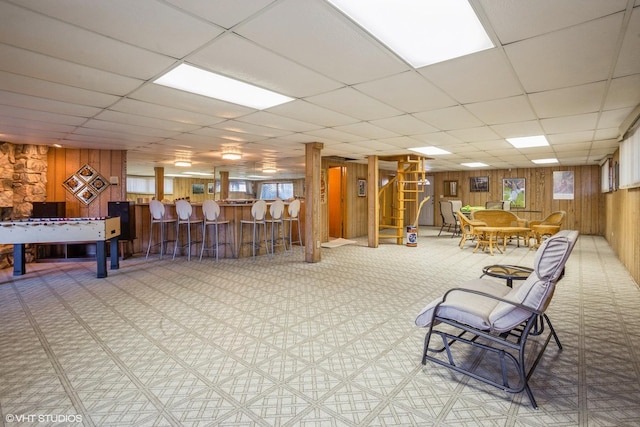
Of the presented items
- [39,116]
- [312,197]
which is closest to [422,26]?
[312,197]

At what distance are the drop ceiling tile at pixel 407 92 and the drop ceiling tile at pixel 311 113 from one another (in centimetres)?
79

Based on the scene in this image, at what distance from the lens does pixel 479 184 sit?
13484 millimetres

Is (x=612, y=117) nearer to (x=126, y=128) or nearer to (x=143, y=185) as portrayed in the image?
(x=126, y=128)

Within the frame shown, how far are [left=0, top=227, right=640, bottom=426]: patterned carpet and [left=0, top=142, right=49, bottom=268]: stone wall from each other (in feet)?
6.48

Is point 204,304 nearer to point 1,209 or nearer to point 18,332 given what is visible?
point 18,332

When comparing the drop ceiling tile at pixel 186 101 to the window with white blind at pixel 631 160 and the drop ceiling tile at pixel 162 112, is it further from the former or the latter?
the window with white blind at pixel 631 160

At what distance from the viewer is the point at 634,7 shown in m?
1.89

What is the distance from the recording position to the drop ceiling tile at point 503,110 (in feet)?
12.5

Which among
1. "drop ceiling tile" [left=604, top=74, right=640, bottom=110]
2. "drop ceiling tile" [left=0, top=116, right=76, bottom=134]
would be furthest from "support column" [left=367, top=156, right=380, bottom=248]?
"drop ceiling tile" [left=0, top=116, right=76, bottom=134]

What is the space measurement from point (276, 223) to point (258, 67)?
5531mm

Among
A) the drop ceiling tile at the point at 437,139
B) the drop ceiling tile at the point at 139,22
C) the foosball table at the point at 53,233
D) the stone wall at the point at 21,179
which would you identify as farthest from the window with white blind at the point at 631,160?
the stone wall at the point at 21,179

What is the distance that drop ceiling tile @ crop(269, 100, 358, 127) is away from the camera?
13.1 ft

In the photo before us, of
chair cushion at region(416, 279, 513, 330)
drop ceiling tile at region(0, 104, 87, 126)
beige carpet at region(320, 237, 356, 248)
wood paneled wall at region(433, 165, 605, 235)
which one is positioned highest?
drop ceiling tile at region(0, 104, 87, 126)

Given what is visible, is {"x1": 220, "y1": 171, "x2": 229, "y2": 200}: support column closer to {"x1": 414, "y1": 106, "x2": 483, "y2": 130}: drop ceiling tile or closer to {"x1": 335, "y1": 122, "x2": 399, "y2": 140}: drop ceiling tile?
{"x1": 335, "y1": 122, "x2": 399, "y2": 140}: drop ceiling tile
